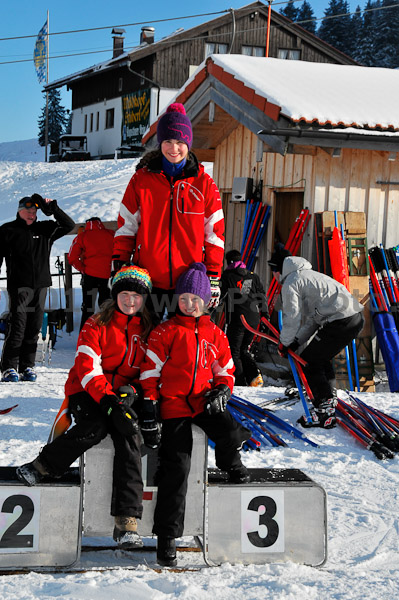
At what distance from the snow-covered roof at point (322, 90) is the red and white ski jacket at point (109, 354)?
15.8ft

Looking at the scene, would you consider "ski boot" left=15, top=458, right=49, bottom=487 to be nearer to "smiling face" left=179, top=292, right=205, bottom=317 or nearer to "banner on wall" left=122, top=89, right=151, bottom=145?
"smiling face" left=179, top=292, right=205, bottom=317

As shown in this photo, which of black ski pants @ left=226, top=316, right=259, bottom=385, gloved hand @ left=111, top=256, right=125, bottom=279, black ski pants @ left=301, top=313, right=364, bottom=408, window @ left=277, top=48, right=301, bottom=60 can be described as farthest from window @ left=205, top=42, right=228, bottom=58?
gloved hand @ left=111, top=256, right=125, bottom=279

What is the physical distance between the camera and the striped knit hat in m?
3.52

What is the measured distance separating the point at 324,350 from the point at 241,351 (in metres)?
2.52

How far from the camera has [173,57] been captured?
1398 inches

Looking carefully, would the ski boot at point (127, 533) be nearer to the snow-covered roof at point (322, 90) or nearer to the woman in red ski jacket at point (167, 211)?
the woman in red ski jacket at point (167, 211)

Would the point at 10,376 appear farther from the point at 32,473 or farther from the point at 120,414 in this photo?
the point at 120,414

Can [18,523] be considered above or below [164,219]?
below

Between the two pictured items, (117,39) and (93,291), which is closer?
(93,291)

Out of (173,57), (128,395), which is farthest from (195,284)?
(173,57)

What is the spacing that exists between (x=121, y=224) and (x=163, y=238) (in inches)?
11.2

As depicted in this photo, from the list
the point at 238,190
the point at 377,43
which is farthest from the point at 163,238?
the point at 377,43

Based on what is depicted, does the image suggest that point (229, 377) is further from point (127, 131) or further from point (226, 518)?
point (127, 131)

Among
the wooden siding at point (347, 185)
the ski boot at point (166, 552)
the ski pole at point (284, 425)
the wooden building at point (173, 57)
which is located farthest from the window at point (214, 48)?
the ski boot at point (166, 552)
